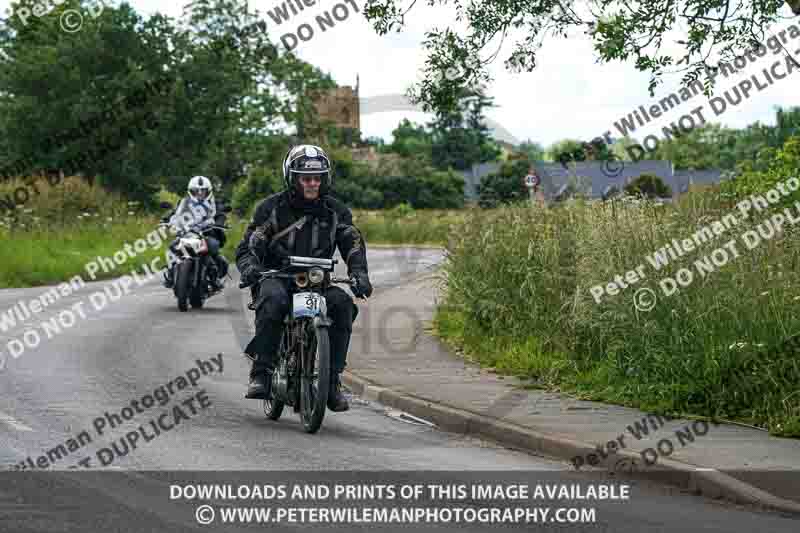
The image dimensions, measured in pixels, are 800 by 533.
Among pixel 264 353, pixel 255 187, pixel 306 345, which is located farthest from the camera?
pixel 255 187

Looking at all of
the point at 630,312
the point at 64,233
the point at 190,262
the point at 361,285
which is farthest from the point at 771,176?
the point at 64,233

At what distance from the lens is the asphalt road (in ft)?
26.6

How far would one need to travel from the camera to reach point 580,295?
13.9 metres

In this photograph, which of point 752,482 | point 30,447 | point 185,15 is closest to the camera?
point 752,482

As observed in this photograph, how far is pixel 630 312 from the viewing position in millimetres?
13086

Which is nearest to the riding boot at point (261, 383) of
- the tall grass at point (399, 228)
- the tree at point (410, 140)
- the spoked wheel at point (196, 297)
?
the spoked wheel at point (196, 297)

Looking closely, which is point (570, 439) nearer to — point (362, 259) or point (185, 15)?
point (362, 259)

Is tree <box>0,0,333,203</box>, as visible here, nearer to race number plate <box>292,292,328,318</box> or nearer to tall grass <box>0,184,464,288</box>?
tall grass <box>0,184,464,288</box>

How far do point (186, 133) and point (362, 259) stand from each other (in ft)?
165

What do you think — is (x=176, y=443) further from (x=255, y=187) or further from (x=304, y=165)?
(x=255, y=187)

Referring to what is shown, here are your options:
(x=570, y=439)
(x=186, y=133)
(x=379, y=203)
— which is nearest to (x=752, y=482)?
(x=570, y=439)

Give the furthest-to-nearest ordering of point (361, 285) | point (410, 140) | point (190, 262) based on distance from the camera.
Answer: point (410, 140)
point (190, 262)
point (361, 285)

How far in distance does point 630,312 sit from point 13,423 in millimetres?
5342

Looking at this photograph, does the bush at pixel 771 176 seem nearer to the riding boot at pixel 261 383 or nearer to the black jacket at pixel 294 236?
the black jacket at pixel 294 236
